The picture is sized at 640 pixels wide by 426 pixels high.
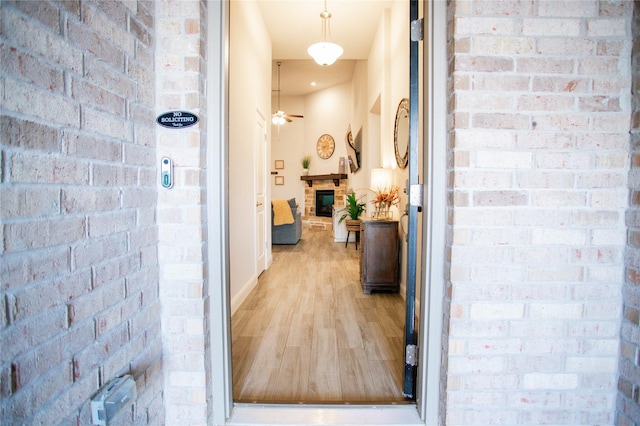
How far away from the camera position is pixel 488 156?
1135mm

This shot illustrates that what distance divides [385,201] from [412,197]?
6.09ft

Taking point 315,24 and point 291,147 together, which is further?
point 291,147

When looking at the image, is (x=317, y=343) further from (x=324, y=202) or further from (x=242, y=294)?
(x=324, y=202)

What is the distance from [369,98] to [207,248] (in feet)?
13.9

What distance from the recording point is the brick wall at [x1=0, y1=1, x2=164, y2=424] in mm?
669

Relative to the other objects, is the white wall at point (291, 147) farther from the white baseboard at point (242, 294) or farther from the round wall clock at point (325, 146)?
the white baseboard at point (242, 294)

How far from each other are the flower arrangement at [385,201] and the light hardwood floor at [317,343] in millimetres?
838

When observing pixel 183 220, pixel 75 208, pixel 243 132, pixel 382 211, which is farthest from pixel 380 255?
pixel 75 208

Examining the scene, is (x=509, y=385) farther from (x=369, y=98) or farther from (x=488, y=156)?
(x=369, y=98)

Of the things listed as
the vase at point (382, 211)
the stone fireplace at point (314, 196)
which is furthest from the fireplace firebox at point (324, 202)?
the vase at point (382, 211)

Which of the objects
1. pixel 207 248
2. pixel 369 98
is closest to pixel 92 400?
pixel 207 248

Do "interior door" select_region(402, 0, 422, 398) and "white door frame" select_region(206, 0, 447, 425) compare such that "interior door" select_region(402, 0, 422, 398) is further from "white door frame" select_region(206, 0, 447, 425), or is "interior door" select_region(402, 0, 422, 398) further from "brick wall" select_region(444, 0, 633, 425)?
"brick wall" select_region(444, 0, 633, 425)

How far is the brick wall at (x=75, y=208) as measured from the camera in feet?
2.19

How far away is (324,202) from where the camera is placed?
8508mm
